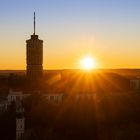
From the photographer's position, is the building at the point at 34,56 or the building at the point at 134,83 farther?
the building at the point at 34,56

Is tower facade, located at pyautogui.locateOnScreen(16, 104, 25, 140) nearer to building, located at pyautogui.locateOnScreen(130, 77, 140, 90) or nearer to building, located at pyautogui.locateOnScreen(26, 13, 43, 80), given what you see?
building, located at pyautogui.locateOnScreen(130, 77, 140, 90)

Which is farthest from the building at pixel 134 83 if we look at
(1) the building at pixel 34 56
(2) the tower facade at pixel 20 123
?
(2) the tower facade at pixel 20 123

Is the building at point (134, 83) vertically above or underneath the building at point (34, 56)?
underneath

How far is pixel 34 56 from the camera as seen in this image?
244ft

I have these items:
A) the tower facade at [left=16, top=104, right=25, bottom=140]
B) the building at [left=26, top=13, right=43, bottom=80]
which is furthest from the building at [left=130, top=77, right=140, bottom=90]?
the tower facade at [left=16, top=104, right=25, bottom=140]

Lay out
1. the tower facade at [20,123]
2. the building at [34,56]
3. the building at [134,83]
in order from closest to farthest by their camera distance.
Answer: the tower facade at [20,123] → the building at [134,83] → the building at [34,56]

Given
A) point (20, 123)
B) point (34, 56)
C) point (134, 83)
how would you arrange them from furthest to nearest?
point (34, 56)
point (134, 83)
point (20, 123)

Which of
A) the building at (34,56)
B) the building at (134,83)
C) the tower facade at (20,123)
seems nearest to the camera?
the tower facade at (20,123)

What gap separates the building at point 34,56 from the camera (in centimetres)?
7356

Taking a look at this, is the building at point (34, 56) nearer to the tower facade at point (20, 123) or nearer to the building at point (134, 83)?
the building at point (134, 83)

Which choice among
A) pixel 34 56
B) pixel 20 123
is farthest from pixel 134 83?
pixel 20 123

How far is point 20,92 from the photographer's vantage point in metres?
55.7

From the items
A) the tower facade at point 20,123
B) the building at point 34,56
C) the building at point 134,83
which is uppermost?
the building at point 34,56

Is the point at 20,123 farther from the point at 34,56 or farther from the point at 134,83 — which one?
the point at 34,56
